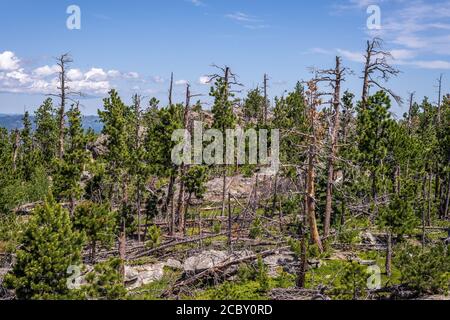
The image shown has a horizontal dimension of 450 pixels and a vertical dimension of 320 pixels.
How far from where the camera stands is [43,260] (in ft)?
53.7

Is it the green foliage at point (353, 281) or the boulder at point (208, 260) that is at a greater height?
the green foliage at point (353, 281)

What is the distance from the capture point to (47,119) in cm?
6128

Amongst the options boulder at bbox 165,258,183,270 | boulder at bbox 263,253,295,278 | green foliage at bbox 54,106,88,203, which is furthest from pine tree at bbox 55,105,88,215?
boulder at bbox 263,253,295,278

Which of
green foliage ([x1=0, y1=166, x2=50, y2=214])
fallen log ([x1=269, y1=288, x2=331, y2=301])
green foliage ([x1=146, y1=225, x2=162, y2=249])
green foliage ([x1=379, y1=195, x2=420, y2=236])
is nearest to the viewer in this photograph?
fallen log ([x1=269, y1=288, x2=331, y2=301])

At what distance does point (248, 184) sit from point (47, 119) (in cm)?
2942

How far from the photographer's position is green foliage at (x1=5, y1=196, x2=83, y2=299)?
16.3m

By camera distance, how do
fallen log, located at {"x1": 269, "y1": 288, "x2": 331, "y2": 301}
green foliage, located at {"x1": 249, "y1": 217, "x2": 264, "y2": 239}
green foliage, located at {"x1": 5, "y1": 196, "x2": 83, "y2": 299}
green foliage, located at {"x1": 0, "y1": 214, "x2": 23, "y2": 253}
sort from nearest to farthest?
green foliage, located at {"x1": 5, "y1": 196, "x2": 83, "y2": 299} → fallen log, located at {"x1": 269, "y1": 288, "x2": 331, "y2": 301} → green foliage, located at {"x1": 249, "y1": 217, "x2": 264, "y2": 239} → green foliage, located at {"x1": 0, "y1": 214, "x2": 23, "y2": 253}

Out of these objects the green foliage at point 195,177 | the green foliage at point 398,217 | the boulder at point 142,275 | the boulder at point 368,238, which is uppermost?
the green foliage at point 195,177

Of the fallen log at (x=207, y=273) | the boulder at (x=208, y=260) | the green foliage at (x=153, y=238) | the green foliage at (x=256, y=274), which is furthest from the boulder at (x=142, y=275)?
the green foliage at (x=256, y=274)

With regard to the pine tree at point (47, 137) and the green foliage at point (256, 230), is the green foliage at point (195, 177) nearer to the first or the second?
the green foliage at point (256, 230)

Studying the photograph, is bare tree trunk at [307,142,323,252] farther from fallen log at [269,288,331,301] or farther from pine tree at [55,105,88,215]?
pine tree at [55,105,88,215]

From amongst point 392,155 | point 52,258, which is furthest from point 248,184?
point 52,258

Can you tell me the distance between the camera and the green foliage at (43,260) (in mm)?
16281
